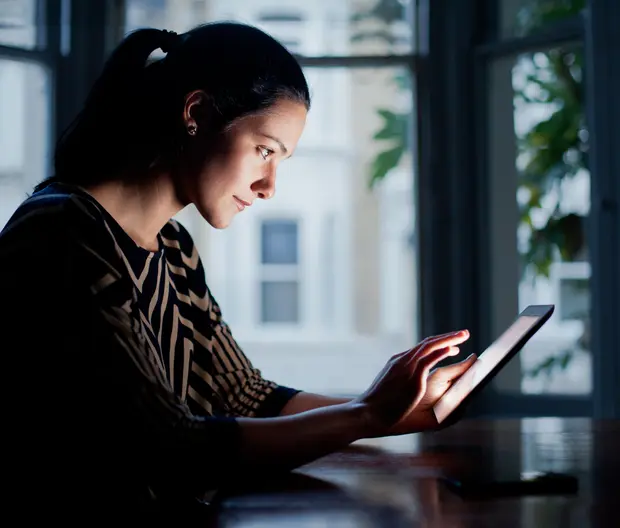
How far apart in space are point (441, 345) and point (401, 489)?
217 mm

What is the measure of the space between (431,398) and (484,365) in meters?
0.23

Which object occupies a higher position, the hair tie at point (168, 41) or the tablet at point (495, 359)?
the hair tie at point (168, 41)

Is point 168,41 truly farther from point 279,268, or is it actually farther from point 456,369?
point 279,268

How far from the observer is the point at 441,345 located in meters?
1.11

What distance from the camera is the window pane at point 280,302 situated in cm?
898

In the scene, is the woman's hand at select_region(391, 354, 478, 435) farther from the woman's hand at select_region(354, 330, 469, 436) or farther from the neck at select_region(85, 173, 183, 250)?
the neck at select_region(85, 173, 183, 250)

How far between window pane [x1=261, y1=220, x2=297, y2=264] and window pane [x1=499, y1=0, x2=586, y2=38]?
19.3 ft

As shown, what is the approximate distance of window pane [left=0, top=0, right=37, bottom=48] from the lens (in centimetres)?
318

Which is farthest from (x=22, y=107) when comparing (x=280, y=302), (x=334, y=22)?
(x=280, y=302)

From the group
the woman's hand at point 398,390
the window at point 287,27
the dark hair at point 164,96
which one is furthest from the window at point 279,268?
the woman's hand at point 398,390

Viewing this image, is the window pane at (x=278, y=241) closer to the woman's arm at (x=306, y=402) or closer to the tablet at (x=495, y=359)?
the woman's arm at (x=306, y=402)

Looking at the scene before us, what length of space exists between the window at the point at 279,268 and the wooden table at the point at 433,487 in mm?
7601

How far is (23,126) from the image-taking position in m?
3.23

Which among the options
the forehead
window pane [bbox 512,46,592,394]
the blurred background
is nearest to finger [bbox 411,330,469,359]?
the forehead
